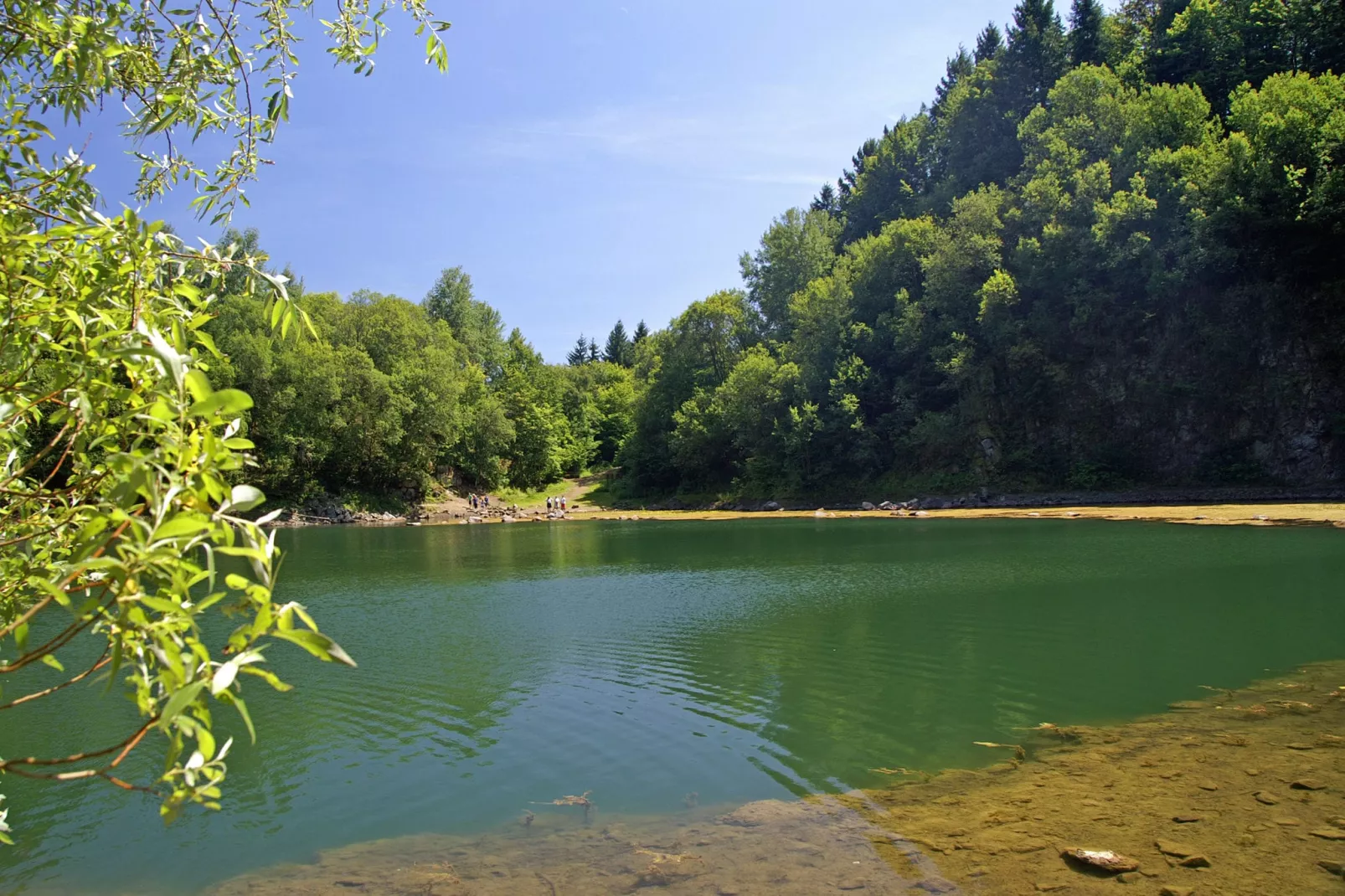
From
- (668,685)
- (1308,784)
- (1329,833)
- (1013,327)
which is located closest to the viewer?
(1329,833)

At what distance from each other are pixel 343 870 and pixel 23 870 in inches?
132

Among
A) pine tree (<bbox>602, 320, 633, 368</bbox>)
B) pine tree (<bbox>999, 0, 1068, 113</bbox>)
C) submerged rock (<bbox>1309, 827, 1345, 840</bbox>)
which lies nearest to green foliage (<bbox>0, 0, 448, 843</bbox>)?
submerged rock (<bbox>1309, 827, 1345, 840</bbox>)

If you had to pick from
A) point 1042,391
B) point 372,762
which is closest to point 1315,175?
point 1042,391

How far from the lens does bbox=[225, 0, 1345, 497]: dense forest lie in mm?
46094

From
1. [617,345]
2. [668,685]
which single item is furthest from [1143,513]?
[617,345]

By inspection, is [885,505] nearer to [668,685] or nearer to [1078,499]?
[1078,499]

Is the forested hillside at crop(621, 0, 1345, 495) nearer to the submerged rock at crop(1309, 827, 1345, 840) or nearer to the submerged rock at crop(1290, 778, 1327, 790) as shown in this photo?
the submerged rock at crop(1290, 778, 1327, 790)

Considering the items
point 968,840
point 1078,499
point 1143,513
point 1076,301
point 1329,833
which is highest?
point 1076,301

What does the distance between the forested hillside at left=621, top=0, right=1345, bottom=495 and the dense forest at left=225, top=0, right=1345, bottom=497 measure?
7.2 inches

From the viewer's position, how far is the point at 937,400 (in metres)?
61.6

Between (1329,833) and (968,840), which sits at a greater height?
(1329,833)

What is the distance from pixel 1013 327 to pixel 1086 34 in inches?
1410

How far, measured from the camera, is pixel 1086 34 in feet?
233

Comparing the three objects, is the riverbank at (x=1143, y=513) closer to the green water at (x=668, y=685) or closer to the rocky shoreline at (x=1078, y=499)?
the rocky shoreline at (x=1078, y=499)
